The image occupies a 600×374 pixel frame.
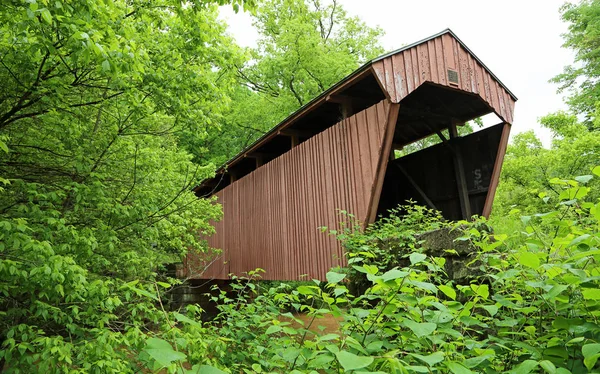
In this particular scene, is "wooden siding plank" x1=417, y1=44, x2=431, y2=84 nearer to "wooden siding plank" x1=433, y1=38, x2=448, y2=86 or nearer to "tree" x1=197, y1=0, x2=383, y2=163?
"wooden siding plank" x1=433, y1=38, x2=448, y2=86

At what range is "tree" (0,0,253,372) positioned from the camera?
106 inches

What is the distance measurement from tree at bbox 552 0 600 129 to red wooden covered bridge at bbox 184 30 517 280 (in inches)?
452

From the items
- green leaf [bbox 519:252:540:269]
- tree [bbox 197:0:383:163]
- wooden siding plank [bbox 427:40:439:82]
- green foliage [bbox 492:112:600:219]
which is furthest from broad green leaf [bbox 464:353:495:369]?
tree [bbox 197:0:383:163]

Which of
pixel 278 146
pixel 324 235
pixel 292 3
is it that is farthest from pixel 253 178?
pixel 292 3

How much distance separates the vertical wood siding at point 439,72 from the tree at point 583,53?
12.1 metres

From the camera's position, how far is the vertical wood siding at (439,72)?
5.68 metres

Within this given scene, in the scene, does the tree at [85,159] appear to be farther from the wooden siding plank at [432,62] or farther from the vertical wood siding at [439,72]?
the wooden siding plank at [432,62]

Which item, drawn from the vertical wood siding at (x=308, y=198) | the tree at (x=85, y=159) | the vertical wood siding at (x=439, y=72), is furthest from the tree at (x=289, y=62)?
the tree at (x=85, y=159)

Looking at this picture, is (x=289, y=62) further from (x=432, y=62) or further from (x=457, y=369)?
(x=457, y=369)

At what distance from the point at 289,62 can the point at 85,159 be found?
47.4 feet

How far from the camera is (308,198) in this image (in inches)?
287

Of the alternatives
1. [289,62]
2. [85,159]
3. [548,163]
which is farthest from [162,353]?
[289,62]

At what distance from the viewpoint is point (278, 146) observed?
1010 cm

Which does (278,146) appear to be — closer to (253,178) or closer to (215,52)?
(253,178)
